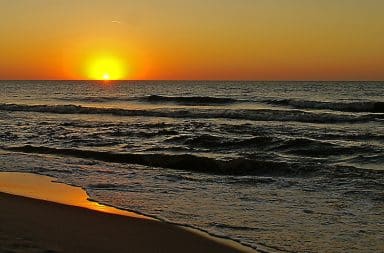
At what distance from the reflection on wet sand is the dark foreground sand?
1.41 ft

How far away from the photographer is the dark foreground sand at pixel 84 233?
531 centimetres

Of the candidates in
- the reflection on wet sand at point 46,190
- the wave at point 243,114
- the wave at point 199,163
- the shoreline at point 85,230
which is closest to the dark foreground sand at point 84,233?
the shoreline at point 85,230

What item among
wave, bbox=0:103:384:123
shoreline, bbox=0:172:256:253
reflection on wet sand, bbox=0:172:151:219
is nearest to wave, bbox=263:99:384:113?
wave, bbox=0:103:384:123

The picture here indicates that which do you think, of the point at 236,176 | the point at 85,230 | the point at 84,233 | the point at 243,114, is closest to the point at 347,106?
the point at 243,114

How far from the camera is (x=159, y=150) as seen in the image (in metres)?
15.2

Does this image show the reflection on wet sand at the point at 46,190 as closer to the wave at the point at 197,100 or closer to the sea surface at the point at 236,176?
the sea surface at the point at 236,176

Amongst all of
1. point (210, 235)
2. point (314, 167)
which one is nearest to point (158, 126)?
point (314, 167)

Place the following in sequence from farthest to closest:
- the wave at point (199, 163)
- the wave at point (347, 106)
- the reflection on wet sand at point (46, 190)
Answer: the wave at point (347, 106), the wave at point (199, 163), the reflection on wet sand at point (46, 190)

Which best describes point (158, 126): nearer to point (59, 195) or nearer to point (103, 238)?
point (59, 195)

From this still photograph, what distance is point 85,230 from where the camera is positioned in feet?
20.0

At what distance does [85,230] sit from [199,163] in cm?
695

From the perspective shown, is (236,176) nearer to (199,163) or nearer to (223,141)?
(199,163)

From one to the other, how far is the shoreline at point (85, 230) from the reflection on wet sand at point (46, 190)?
2 cm

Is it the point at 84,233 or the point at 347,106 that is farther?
the point at 347,106
